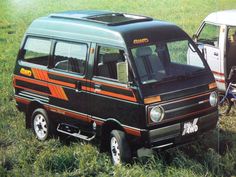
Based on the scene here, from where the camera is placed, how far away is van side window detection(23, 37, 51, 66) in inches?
376

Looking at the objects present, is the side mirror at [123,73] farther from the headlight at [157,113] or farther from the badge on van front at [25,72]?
the badge on van front at [25,72]

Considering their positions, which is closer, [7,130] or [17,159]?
[17,159]

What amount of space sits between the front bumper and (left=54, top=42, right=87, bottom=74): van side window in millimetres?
1740

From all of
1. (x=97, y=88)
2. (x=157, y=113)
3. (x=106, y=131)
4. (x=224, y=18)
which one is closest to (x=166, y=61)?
(x=157, y=113)

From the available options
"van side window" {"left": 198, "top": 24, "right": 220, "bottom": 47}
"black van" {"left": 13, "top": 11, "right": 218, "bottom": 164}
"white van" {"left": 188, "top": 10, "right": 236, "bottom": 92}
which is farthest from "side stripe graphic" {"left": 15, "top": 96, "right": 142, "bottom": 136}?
"van side window" {"left": 198, "top": 24, "right": 220, "bottom": 47}

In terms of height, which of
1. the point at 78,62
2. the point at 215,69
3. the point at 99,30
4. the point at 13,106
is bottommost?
the point at 13,106

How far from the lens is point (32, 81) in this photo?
9.73m

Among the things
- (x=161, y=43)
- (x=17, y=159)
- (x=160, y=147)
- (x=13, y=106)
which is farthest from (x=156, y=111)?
(x=13, y=106)

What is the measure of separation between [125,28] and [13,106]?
4507mm

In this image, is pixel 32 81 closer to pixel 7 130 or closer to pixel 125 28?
pixel 7 130

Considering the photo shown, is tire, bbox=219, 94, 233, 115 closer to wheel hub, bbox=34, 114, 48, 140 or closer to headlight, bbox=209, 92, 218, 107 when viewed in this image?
headlight, bbox=209, 92, 218, 107

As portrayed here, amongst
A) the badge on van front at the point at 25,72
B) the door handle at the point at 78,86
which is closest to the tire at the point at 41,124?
the badge on van front at the point at 25,72

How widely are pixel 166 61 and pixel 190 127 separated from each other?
1.11m

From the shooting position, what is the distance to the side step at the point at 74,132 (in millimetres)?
8751
